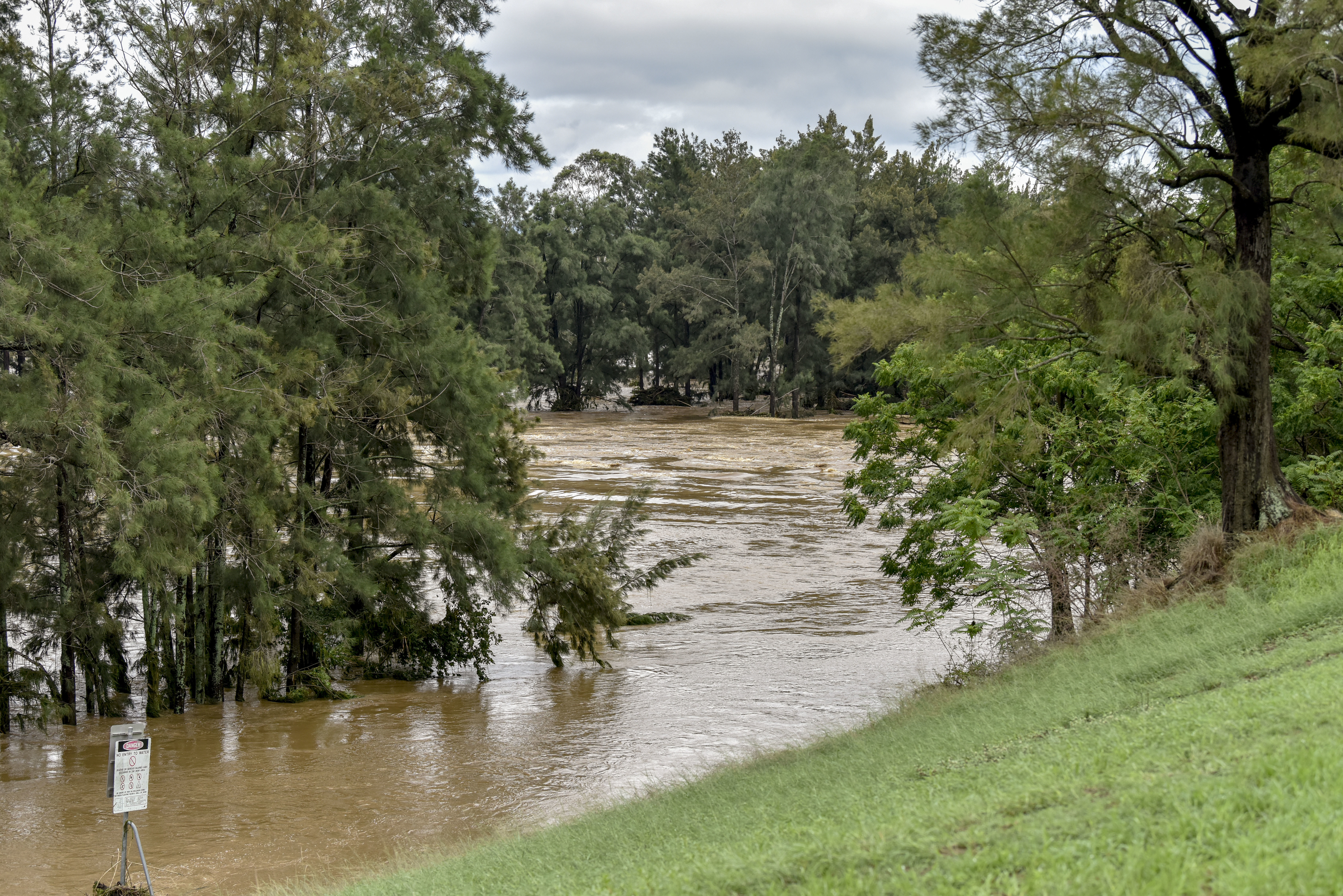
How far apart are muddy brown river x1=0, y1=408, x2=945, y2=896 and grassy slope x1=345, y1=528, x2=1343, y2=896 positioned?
2898mm

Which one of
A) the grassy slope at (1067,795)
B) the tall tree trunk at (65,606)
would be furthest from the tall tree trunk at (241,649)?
the grassy slope at (1067,795)

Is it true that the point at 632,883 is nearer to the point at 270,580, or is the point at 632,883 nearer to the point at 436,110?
the point at 270,580

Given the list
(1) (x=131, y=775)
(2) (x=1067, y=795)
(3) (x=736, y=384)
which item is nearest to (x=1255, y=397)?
(2) (x=1067, y=795)

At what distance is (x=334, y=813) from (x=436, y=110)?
1038cm

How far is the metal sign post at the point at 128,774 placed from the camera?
25.7 ft

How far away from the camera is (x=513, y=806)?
11883 mm

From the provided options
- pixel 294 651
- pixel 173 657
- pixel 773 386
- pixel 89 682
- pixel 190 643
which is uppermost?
pixel 773 386

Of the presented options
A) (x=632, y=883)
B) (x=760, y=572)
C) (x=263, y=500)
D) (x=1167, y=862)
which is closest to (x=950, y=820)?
(x=1167, y=862)

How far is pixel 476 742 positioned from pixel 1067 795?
10549 mm

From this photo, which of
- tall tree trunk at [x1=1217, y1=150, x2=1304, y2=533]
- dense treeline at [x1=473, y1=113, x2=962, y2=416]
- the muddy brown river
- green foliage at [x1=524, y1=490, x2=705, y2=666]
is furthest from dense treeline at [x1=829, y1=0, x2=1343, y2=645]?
dense treeline at [x1=473, y1=113, x2=962, y2=416]

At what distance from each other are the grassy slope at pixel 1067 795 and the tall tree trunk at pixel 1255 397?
35.4 inches

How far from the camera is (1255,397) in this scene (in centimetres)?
1132

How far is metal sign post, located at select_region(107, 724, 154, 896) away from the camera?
25.7 feet

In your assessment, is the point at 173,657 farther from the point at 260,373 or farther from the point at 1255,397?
the point at 1255,397
